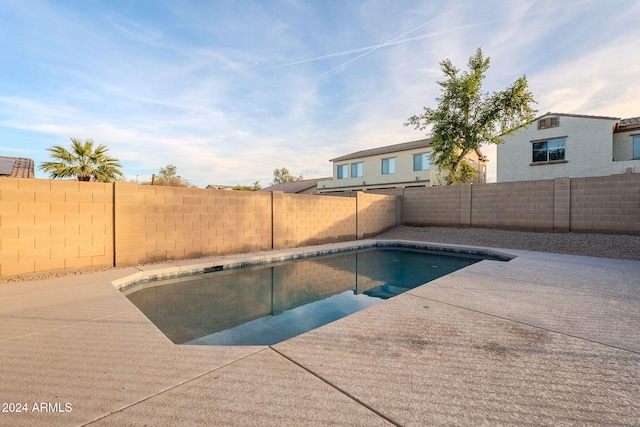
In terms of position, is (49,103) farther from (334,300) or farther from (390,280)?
(390,280)

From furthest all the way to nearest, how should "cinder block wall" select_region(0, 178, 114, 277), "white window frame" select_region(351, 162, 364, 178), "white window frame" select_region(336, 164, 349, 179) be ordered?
"white window frame" select_region(336, 164, 349, 179) < "white window frame" select_region(351, 162, 364, 178) < "cinder block wall" select_region(0, 178, 114, 277)

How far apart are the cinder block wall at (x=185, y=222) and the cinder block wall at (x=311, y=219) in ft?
1.47

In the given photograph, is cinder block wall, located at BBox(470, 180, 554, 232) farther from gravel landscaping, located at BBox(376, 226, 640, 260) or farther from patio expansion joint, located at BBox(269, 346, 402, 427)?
patio expansion joint, located at BBox(269, 346, 402, 427)

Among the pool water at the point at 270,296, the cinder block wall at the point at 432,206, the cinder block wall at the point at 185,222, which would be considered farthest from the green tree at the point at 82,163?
the cinder block wall at the point at 432,206

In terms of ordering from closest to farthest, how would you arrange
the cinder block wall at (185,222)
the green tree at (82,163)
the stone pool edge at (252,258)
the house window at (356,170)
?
the stone pool edge at (252,258)
the cinder block wall at (185,222)
the green tree at (82,163)
the house window at (356,170)

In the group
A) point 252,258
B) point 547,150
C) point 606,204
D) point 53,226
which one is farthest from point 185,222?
point 547,150

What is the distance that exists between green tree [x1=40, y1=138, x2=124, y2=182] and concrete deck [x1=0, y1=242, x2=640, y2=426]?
9.25 m

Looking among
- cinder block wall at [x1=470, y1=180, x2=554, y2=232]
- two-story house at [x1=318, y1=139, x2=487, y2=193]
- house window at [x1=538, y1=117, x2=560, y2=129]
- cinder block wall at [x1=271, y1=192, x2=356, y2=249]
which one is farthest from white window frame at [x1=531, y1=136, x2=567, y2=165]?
cinder block wall at [x1=271, y1=192, x2=356, y2=249]

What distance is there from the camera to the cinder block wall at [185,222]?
6.05 m

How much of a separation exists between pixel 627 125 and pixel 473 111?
8.10 metres

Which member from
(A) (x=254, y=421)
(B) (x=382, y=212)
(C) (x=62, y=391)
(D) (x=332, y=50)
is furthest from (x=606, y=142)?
(C) (x=62, y=391)

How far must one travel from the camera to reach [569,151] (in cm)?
1503

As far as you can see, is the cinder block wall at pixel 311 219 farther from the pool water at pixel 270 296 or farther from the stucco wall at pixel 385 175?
the stucco wall at pixel 385 175

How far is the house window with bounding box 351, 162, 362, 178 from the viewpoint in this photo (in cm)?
2297
